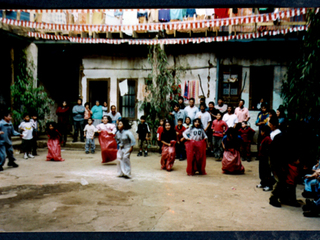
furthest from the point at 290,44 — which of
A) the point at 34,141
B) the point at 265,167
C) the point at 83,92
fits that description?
the point at 34,141

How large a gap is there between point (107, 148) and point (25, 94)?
4709 millimetres

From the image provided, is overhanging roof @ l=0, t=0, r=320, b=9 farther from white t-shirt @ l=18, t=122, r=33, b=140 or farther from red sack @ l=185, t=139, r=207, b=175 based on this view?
white t-shirt @ l=18, t=122, r=33, b=140

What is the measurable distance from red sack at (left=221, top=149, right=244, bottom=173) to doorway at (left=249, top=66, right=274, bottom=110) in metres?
4.69

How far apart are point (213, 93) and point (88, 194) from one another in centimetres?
797

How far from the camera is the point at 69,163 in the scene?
364 inches

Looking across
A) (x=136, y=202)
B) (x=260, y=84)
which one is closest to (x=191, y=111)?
(x=260, y=84)

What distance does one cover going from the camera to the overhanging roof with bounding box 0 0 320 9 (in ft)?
5.53

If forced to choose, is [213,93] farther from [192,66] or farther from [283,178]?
[283,178]

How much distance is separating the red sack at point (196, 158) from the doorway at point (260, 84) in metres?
5.11

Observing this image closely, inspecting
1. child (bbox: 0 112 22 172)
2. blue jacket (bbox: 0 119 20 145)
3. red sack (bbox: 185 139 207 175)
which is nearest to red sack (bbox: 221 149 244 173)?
red sack (bbox: 185 139 207 175)

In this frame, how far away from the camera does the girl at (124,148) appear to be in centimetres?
738

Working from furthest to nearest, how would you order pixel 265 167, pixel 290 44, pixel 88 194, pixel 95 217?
pixel 290 44
pixel 265 167
pixel 88 194
pixel 95 217

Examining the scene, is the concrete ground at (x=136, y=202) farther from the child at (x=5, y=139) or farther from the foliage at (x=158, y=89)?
the foliage at (x=158, y=89)

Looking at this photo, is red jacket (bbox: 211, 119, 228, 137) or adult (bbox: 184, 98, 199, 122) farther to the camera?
adult (bbox: 184, 98, 199, 122)
